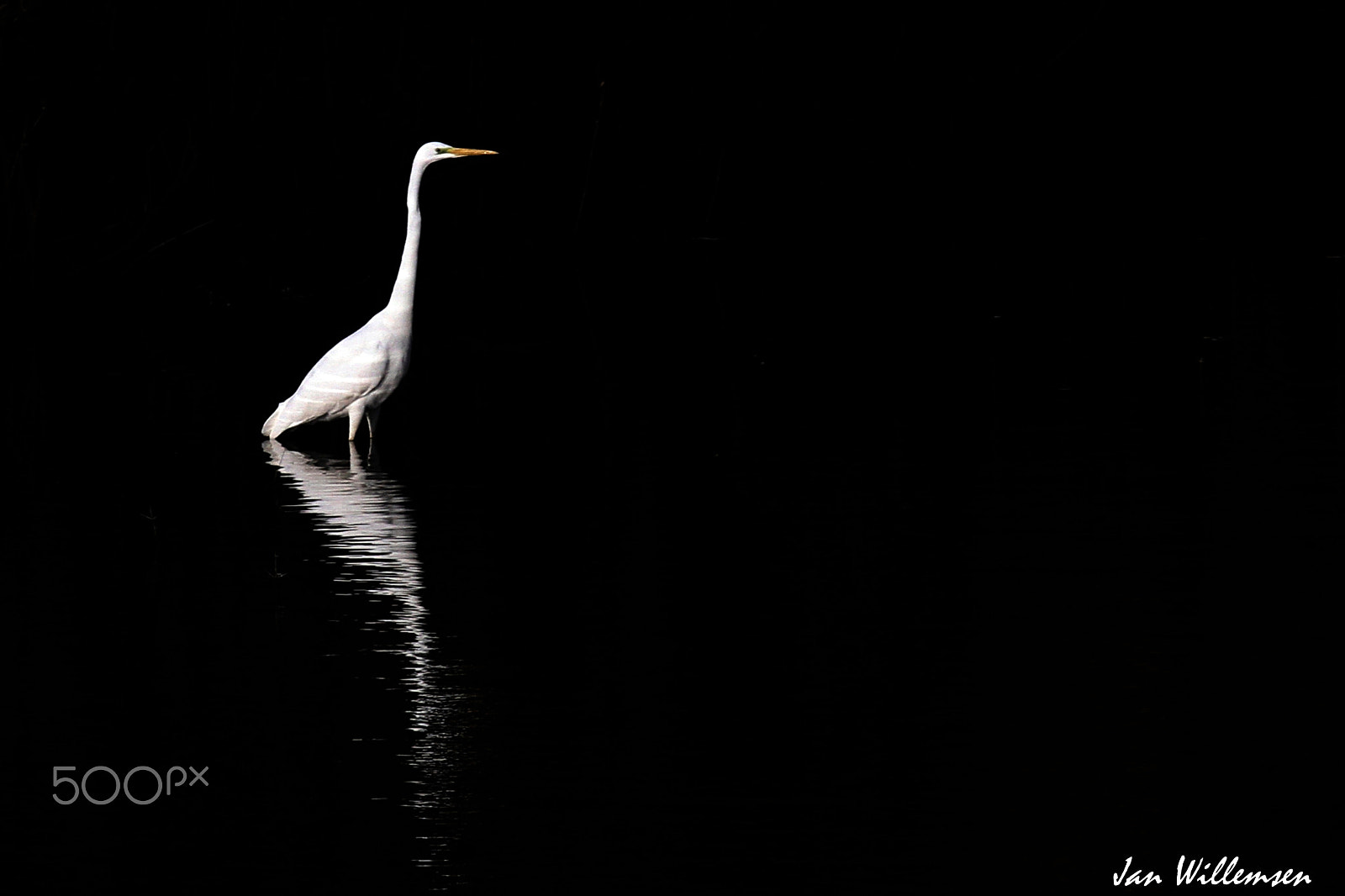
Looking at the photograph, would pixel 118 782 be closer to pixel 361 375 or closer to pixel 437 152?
pixel 361 375

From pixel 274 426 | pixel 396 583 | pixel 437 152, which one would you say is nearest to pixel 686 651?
pixel 396 583

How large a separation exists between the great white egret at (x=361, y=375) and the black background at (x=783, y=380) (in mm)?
394

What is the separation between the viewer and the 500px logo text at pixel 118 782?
6070mm

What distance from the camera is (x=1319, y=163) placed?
1459 inches

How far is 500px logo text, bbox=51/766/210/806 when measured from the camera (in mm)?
6070

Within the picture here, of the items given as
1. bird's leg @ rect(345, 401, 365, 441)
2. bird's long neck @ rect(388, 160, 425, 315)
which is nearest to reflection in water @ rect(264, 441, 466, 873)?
bird's leg @ rect(345, 401, 365, 441)

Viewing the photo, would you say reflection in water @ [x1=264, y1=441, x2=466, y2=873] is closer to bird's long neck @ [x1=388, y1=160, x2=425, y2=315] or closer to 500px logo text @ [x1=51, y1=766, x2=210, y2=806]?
500px logo text @ [x1=51, y1=766, x2=210, y2=806]

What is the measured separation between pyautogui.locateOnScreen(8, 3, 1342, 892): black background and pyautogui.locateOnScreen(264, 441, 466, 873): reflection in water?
0.16 meters

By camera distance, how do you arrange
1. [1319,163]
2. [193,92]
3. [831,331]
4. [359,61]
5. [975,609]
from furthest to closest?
1. [1319,163]
2. [359,61]
3. [193,92]
4. [831,331]
5. [975,609]

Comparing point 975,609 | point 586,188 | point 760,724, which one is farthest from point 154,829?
point 586,188

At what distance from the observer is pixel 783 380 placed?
49.0 feet

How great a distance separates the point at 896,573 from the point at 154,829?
11.7ft

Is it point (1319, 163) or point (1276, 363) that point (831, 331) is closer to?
point (1276, 363)
